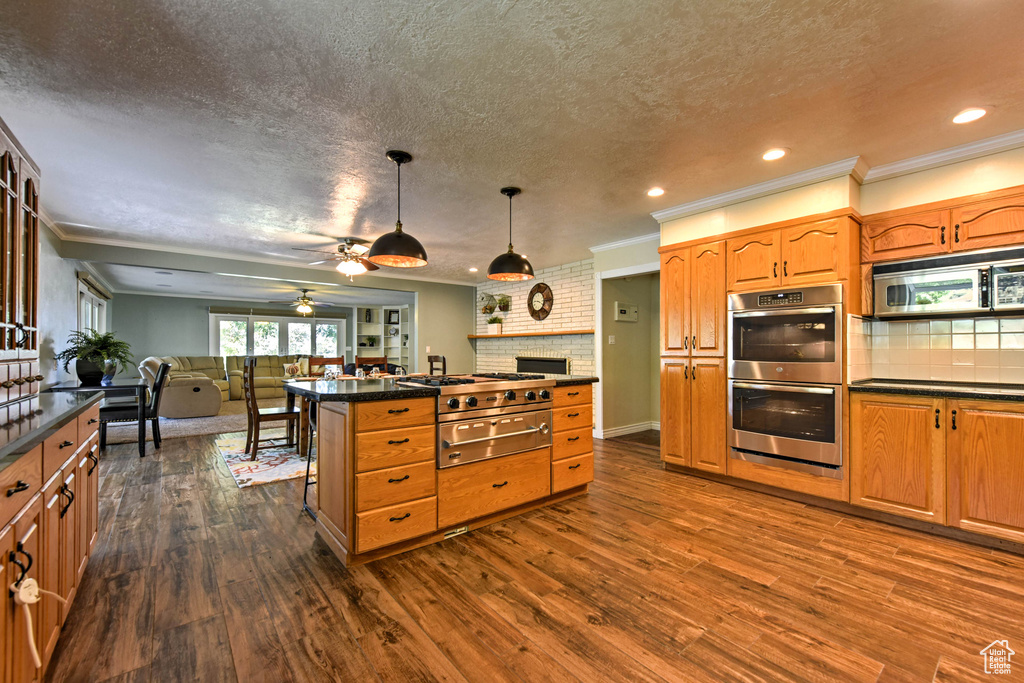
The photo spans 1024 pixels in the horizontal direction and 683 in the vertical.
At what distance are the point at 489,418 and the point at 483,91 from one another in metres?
1.87

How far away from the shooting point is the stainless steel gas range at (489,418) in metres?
2.65

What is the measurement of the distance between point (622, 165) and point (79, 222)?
530 cm

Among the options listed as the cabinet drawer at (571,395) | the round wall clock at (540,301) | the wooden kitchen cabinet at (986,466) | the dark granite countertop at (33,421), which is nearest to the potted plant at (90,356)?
the dark granite countertop at (33,421)

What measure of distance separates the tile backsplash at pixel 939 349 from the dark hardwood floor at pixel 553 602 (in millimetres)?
1131

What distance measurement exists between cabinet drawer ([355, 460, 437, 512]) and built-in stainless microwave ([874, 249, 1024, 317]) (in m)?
3.31

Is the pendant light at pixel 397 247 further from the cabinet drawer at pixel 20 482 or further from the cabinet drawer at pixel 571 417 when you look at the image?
the cabinet drawer at pixel 20 482

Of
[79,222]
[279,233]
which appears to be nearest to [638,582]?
[279,233]

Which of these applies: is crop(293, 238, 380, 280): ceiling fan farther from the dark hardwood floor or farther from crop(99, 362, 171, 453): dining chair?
the dark hardwood floor

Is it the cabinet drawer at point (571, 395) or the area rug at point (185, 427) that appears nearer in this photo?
the cabinet drawer at point (571, 395)

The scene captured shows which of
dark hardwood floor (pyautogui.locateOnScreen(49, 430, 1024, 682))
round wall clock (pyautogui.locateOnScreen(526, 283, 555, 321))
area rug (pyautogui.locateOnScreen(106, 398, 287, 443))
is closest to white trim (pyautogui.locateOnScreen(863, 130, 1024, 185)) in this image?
dark hardwood floor (pyautogui.locateOnScreen(49, 430, 1024, 682))

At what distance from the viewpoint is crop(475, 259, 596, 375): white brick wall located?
620 cm

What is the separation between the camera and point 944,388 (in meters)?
2.74

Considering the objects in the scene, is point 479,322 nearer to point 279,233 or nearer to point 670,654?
point 279,233

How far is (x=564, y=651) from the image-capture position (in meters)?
1.67
